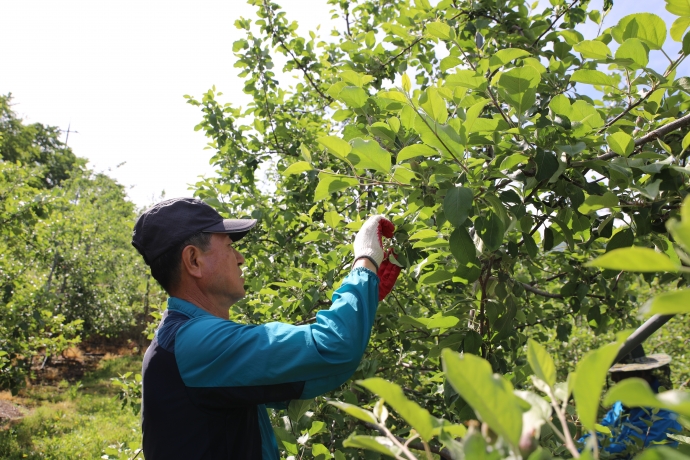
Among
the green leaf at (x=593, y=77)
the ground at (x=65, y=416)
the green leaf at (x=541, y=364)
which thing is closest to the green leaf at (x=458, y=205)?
the green leaf at (x=593, y=77)

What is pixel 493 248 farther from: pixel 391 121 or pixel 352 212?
pixel 352 212

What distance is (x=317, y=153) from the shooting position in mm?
3424

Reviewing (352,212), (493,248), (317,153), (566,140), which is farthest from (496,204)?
(317,153)

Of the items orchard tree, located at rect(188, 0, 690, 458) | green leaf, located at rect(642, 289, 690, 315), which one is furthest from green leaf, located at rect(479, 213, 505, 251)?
green leaf, located at rect(642, 289, 690, 315)

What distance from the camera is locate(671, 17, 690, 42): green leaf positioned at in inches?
47.9

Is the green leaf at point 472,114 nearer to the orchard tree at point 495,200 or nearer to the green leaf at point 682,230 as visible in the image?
the orchard tree at point 495,200

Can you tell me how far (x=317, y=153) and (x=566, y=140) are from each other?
2.26 meters

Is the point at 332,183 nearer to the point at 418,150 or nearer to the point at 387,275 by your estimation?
the point at 418,150

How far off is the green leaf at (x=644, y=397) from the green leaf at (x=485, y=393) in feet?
0.28

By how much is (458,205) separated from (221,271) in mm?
1014

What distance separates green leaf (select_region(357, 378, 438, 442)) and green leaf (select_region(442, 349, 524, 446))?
0.26 feet

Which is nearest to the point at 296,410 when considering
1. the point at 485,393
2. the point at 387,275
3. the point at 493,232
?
the point at 387,275

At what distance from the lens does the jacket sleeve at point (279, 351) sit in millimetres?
1366

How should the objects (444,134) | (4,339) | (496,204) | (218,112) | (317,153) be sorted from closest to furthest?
(444,134), (496,204), (317,153), (218,112), (4,339)
